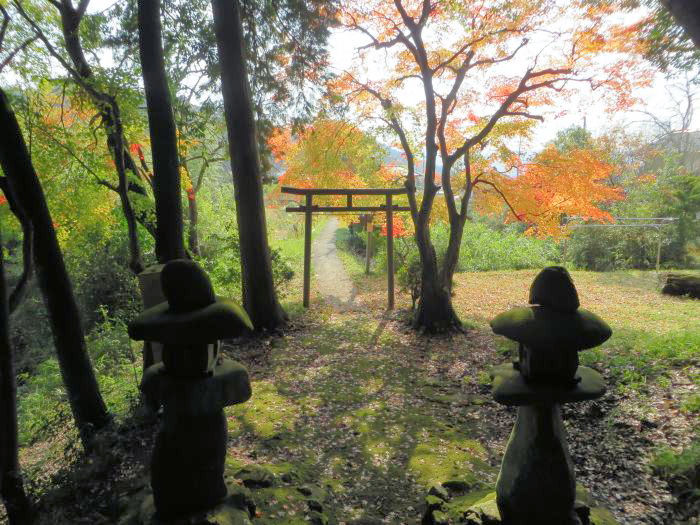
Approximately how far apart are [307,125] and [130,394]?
7295 millimetres

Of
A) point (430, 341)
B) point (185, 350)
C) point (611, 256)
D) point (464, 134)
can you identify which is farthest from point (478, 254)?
point (185, 350)

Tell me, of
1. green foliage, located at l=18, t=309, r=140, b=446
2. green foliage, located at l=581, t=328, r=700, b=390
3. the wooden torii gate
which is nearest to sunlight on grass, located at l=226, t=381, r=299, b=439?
green foliage, located at l=18, t=309, r=140, b=446

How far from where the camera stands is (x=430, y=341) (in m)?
8.02

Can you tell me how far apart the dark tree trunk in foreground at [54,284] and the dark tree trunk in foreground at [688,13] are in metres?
5.17

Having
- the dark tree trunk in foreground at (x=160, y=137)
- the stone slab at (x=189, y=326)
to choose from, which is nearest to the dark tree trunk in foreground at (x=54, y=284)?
the dark tree trunk in foreground at (x=160, y=137)

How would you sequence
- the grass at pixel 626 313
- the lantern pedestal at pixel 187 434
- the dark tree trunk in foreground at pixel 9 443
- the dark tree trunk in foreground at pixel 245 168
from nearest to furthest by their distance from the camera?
the lantern pedestal at pixel 187 434
the dark tree trunk in foreground at pixel 9 443
the grass at pixel 626 313
the dark tree trunk in foreground at pixel 245 168

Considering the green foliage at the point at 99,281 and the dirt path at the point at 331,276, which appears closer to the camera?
the green foliage at the point at 99,281

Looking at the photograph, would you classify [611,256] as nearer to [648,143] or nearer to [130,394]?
[648,143]

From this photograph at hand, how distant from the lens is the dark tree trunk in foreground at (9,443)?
2875 mm

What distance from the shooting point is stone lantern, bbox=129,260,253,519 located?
2379mm

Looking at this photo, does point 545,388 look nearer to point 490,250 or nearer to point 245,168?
point 245,168

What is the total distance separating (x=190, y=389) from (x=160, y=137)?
3193 millimetres

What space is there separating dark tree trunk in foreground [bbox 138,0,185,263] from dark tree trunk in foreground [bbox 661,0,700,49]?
4664mm

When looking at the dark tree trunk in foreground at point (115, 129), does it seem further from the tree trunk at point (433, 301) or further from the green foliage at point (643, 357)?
the green foliage at point (643, 357)
